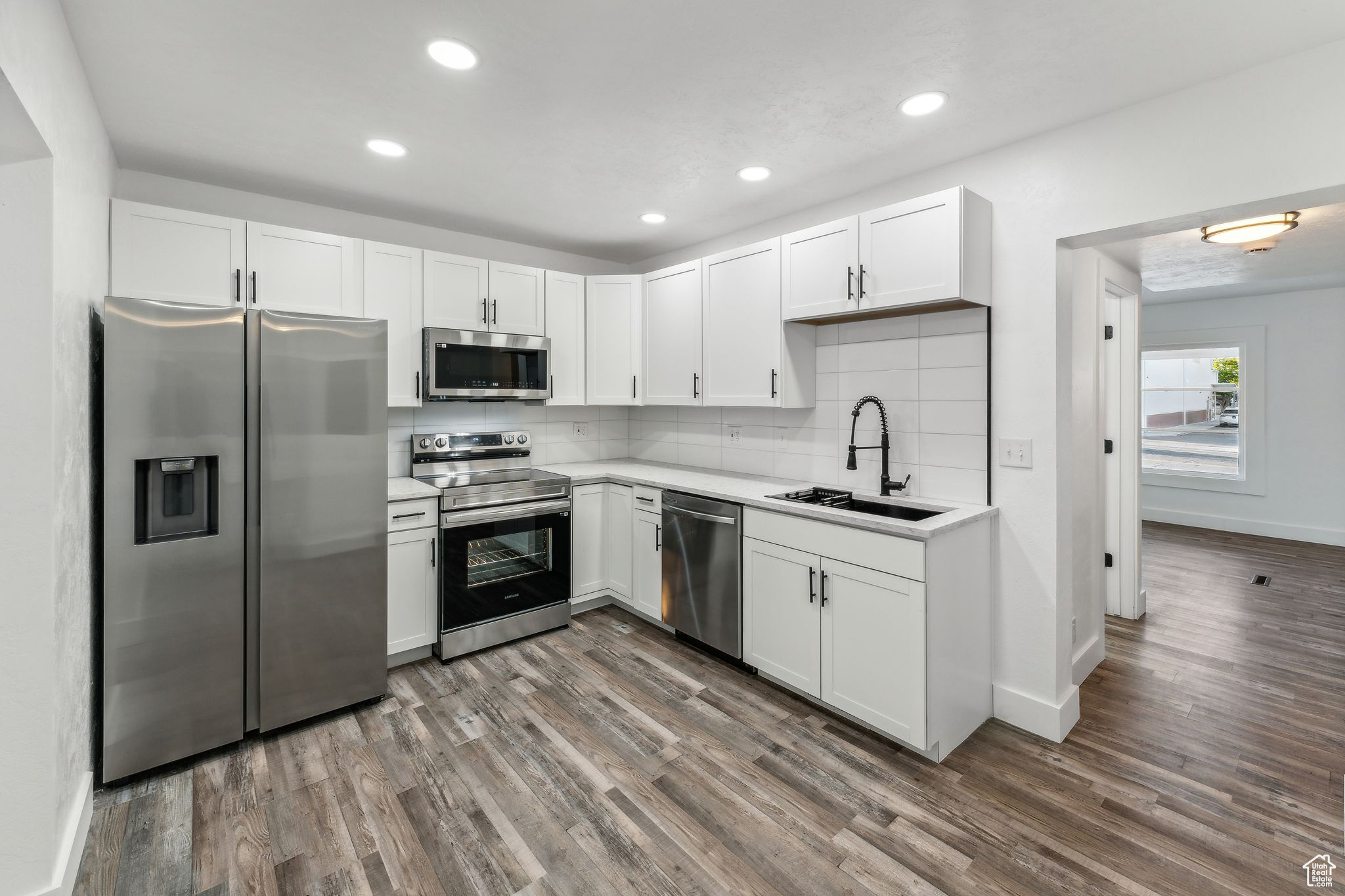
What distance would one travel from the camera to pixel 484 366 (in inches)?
141

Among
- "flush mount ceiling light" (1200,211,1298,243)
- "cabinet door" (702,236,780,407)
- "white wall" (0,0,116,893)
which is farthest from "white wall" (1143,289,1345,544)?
"white wall" (0,0,116,893)

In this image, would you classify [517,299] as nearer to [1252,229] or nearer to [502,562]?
[502,562]

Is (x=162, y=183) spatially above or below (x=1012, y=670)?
above

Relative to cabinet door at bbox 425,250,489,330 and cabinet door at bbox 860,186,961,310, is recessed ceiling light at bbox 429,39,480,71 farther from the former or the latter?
cabinet door at bbox 860,186,961,310

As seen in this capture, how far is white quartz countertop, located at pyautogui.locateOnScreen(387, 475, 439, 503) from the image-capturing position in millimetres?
2971

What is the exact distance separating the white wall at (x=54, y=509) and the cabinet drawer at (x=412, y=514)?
1.14 metres

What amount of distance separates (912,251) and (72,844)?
A: 3636 mm

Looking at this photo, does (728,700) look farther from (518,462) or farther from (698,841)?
(518,462)

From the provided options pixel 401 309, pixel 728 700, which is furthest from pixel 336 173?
pixel 728 700

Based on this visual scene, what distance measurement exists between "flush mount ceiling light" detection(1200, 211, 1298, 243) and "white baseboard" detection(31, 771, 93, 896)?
516 centimetres

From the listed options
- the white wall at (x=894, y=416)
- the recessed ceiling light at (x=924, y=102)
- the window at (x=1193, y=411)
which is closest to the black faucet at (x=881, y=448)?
the white wall at (x=894, y=416)

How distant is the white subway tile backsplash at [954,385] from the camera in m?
2.68

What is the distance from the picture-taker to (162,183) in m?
2.88

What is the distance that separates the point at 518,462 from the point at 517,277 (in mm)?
1262
